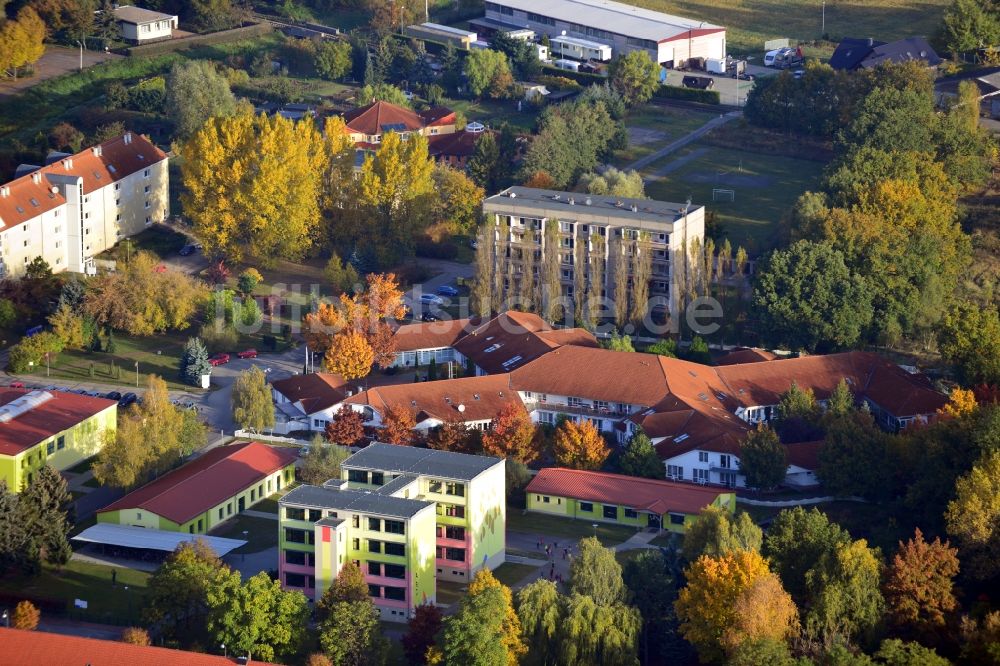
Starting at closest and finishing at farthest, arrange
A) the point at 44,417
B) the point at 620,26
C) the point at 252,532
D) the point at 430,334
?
the point at 252,532 → the point at 44,417 → the point at 430,334 → the point at 620,26

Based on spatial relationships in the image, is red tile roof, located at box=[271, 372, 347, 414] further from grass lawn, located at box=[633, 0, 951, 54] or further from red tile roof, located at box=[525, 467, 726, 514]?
grass lawn, located at box=[633, 0, 951, 54]

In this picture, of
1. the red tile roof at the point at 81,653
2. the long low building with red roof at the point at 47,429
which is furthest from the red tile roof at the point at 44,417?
the red tile roof at the point at 81,653

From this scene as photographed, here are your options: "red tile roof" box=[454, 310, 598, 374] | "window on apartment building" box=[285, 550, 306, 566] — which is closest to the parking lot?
"red tile roof" box=[454, 310, 598, 374]

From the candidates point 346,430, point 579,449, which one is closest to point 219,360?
point 346,430

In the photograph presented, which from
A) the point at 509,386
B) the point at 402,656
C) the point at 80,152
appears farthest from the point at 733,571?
the point at 80,152

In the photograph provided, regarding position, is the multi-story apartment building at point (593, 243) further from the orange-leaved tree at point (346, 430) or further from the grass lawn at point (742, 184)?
the orange-leaved tree at point (346, 430)

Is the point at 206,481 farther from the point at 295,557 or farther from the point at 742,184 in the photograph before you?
the point at 742,184

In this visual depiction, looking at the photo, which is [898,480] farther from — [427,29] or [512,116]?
[427,29]
